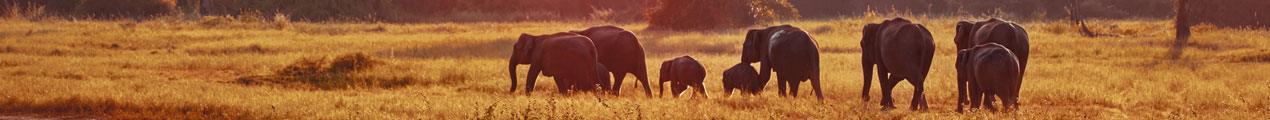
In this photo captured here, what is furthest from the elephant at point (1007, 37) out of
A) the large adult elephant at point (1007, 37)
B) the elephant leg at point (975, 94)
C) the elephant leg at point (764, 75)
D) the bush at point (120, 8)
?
the bush at point (120, 8)

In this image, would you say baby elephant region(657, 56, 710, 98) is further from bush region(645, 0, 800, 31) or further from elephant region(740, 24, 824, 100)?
bush region(645, 0, 800, 31)

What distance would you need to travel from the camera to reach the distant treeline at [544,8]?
31.0 m

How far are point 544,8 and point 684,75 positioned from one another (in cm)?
4621

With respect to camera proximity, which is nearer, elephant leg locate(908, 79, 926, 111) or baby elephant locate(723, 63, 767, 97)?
elephant leg locate(908, 79, 926, 111)

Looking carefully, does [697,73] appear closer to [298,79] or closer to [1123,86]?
[1123,86]

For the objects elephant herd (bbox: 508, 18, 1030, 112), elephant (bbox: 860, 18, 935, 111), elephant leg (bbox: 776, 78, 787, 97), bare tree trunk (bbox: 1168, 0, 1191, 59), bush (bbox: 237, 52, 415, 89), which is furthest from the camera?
bare tree trunk (bbox: 1168, 0, 1191, 59)

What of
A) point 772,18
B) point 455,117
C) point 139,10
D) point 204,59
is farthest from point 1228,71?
point 139,10

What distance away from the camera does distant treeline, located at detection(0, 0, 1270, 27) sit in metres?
31.0

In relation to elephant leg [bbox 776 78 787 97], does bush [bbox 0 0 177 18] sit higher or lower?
lower

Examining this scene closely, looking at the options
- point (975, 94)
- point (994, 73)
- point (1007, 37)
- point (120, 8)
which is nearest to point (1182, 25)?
point (1007, 37)

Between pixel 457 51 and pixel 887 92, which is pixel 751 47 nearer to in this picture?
pixel 887 92

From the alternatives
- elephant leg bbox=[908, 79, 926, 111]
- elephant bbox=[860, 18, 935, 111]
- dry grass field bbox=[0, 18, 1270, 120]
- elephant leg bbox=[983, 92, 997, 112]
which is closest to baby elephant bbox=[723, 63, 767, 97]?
dry grass field bbox=[0, 18, 1270, 120]

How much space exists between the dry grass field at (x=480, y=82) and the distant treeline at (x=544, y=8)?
5545 mm

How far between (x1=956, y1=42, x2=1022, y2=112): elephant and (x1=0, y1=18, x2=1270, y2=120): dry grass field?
0.17 metres
